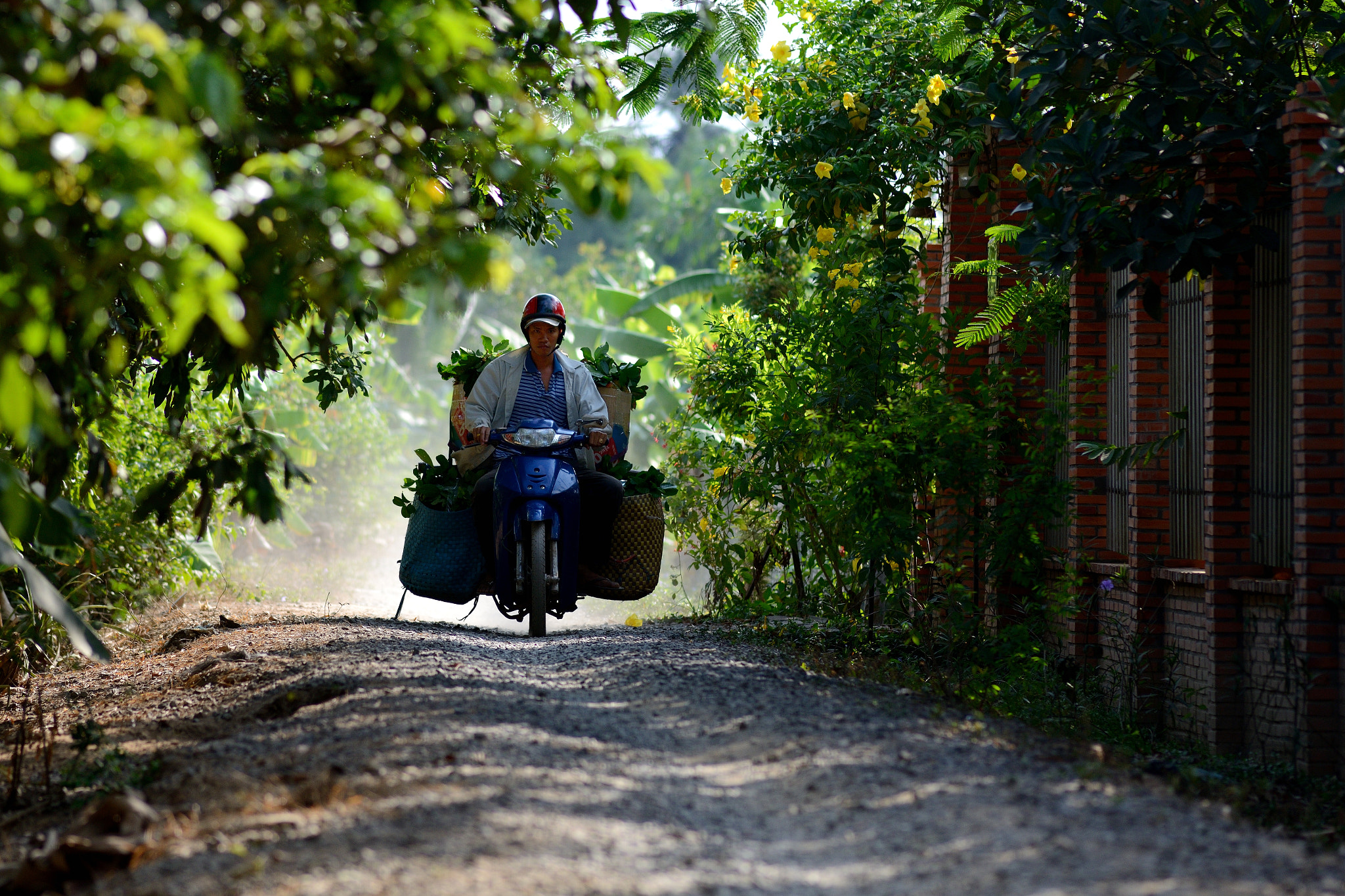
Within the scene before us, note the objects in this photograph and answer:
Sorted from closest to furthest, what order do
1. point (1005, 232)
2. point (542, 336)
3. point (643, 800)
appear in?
point (643, 800) < point (1005, 232) < point (542, 336)

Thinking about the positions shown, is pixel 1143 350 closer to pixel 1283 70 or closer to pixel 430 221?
pixel 1283 70

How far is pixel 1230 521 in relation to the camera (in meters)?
6.59

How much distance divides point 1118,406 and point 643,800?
5.32 metres

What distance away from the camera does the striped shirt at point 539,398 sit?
8.95m

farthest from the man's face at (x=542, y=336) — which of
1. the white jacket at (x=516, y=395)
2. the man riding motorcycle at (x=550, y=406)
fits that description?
the white jacket at (x=516, y=395)

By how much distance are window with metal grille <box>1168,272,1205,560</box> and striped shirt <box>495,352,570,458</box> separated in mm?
4145

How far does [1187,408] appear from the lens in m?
7.31

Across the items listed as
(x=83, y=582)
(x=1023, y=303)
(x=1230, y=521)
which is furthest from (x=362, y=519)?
(x=1230, y=521)

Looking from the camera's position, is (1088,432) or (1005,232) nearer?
(1005,232)

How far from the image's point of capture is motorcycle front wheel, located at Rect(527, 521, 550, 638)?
830cm

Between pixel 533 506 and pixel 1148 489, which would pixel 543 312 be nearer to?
pixel 533 506

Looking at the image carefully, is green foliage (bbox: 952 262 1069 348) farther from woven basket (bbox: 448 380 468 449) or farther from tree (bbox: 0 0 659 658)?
tree (bbox: 0 0 659 658)

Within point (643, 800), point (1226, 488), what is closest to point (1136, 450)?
point (1226, 488)

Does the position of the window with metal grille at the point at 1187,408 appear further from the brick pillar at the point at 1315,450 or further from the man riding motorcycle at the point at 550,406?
the man riding motorcycle at the point at 550,406
